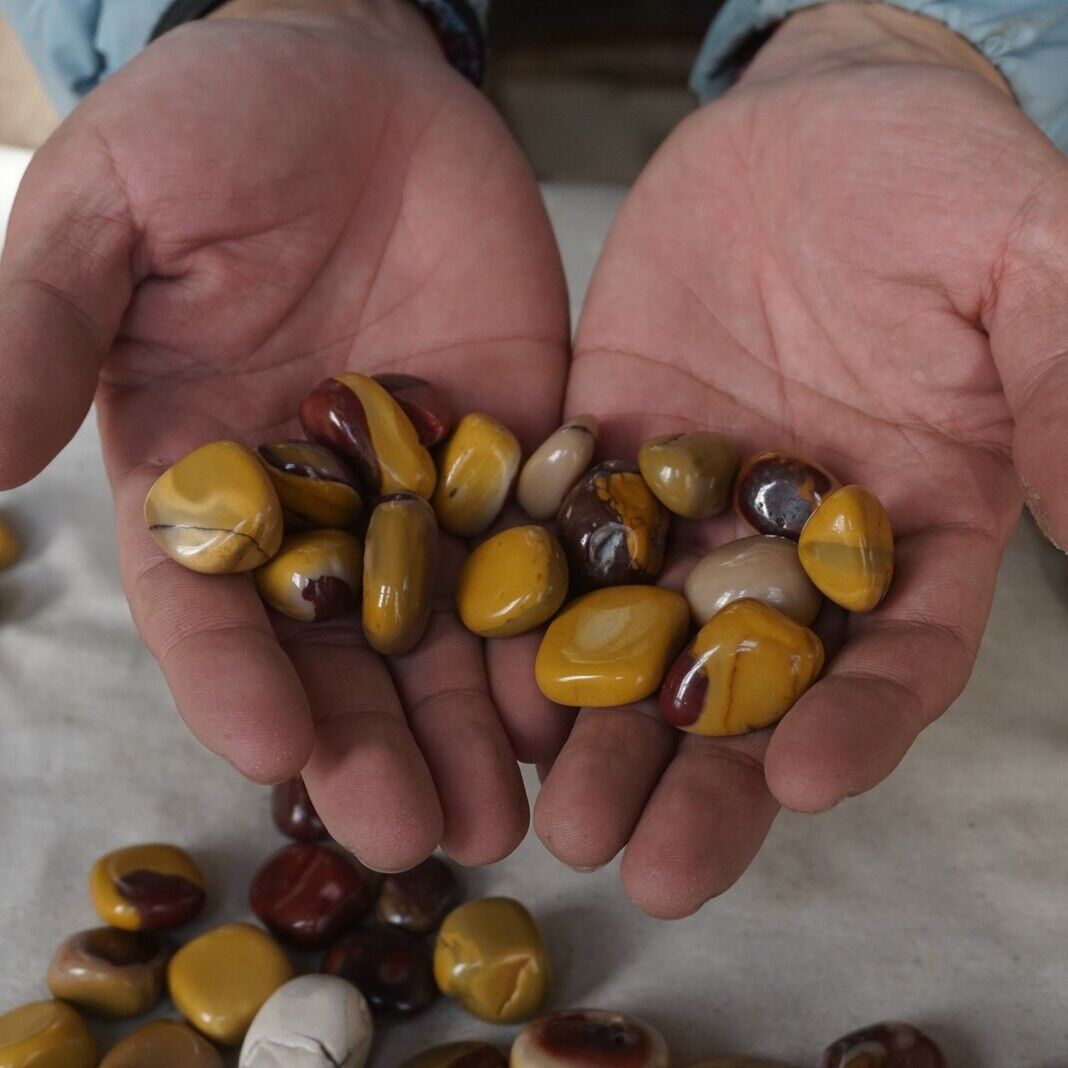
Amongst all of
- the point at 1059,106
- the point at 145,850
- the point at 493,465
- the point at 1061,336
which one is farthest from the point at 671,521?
the point at 1059,106

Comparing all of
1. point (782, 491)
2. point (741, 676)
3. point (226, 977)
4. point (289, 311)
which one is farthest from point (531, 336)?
point (226, 977)

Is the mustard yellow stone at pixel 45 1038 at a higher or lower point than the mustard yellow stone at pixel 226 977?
higher

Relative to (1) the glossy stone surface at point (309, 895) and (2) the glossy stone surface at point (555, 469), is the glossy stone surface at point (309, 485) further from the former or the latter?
(1) the glossy stone surface at point (309, 895)

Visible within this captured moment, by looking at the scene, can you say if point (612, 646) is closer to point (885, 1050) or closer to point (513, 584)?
point (513, 584)

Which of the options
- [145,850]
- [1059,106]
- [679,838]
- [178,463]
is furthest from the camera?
[1059,106]

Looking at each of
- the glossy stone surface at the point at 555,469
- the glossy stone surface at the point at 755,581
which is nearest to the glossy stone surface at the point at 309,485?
the glossy stone surface at the point at 555,469

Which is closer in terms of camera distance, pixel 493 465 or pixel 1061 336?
Answer: pixel 1061 336

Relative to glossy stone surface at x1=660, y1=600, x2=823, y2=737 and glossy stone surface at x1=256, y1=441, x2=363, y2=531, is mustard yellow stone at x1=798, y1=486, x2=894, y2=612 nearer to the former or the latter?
glossy stone surface at x1=660, y1=600, x2=823, y2=737

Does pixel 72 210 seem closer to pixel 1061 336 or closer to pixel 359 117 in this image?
pixel 359 117
